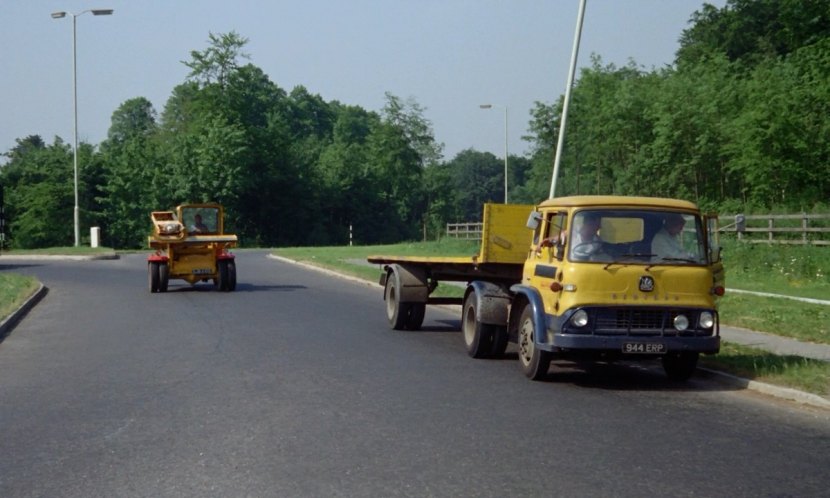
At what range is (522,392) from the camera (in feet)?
36.2

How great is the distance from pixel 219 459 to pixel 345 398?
9.48 feet

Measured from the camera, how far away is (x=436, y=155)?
392 ft

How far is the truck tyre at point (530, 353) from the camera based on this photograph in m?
11.7

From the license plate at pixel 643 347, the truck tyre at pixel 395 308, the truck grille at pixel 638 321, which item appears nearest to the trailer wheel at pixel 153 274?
the truck tyre at pixel 395 308

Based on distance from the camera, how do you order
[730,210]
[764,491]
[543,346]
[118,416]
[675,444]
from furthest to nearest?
[730,210], [543,346], [118,416], [675,444], [764,491]

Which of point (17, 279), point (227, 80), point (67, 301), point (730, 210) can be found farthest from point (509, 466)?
point (227, 80)

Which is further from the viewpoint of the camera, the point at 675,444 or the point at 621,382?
the point at 621,382

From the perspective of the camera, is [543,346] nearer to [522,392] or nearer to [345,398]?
[522,392]

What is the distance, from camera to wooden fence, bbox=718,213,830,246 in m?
30.1

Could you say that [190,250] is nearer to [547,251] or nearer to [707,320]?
[547,251]

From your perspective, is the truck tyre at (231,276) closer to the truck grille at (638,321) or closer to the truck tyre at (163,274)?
the truck tyre at (163,274)

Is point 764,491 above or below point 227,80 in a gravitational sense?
below

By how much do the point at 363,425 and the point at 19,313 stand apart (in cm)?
1328

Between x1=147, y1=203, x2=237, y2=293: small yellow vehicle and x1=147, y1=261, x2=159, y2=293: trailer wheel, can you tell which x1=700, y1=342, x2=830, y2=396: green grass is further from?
x1=147, y1=261, x2=159, y2=293: trailer wheel
